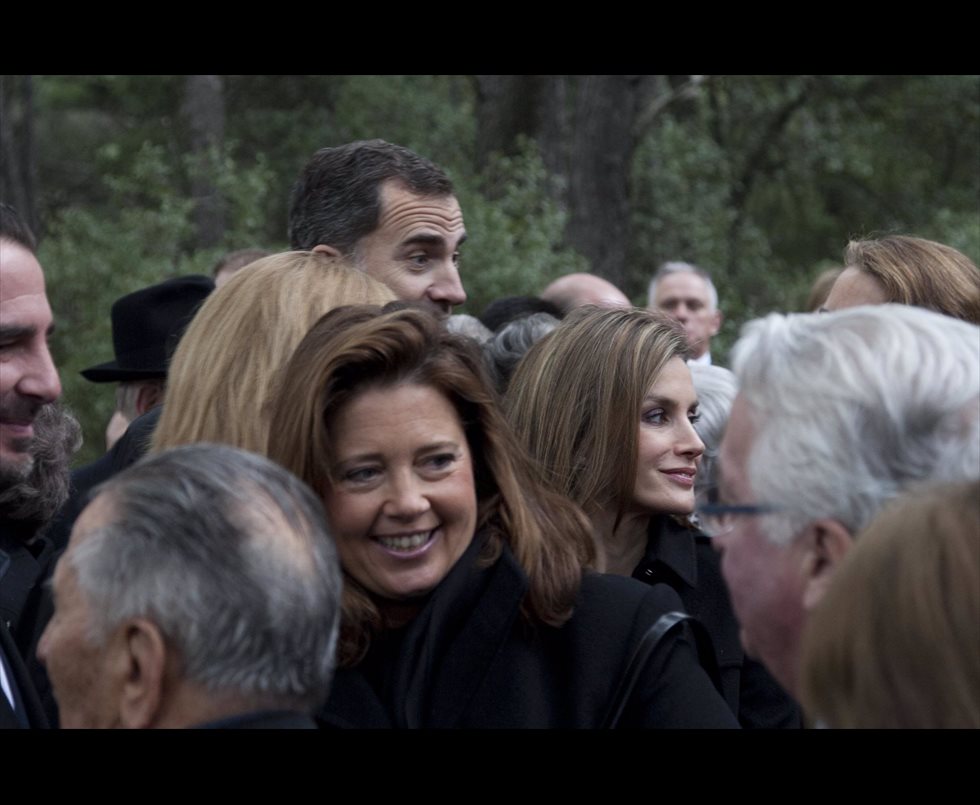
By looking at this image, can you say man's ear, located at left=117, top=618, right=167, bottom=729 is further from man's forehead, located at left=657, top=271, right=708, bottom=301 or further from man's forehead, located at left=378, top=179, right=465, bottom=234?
man's forehead, located at left=657, top=271, right=708, bottom=301

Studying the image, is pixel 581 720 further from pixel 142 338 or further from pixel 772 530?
pixel 142 338

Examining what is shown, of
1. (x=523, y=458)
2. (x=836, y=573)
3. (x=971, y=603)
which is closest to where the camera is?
(x=971, y=603)

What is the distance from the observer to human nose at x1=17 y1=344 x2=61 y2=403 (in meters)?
3.35

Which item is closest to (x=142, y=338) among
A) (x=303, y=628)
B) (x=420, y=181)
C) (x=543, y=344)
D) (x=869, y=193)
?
(x=420, y=181)

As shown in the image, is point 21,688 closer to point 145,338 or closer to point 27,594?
point 27,594

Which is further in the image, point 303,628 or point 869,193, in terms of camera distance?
point 869,193

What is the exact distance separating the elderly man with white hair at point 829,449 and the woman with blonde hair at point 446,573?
45cm

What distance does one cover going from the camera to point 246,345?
11.9 ft

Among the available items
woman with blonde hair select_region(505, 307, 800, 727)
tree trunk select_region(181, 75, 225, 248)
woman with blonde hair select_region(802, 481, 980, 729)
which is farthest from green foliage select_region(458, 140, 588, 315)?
woman with blonde hair select_region(802, 481, 980, 729)

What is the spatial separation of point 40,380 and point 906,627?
2.07 m

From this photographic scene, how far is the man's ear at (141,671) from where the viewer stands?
7.82ft

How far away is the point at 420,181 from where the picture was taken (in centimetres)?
493

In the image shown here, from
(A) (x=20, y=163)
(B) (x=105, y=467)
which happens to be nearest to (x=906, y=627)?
(B) (x=105, y=467)
